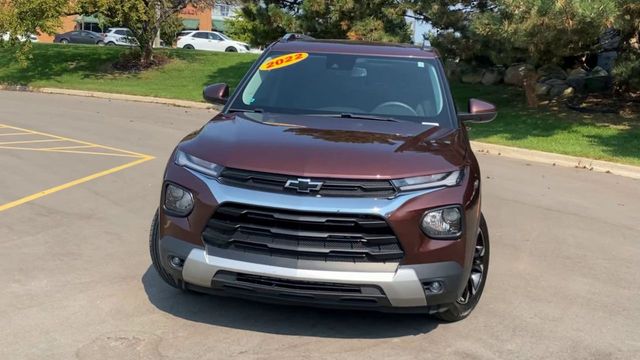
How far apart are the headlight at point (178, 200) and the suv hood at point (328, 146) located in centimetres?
23

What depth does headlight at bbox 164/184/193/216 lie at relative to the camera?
3.76 metres

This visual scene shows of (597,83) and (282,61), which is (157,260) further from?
(597,83)

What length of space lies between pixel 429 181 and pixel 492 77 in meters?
18.3

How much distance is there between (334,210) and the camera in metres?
3.48

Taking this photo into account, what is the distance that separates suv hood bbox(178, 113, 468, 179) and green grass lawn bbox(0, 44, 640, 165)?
26.3 ft

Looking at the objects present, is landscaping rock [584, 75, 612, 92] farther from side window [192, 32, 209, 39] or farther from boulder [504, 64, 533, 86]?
side window [192, 32, 209, 39]

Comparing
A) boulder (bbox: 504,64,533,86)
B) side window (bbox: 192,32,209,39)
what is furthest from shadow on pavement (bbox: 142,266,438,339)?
side window (bbox: 192,32,209,39)

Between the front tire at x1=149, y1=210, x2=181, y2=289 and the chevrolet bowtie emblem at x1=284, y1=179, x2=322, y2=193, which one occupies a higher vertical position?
the chevrolet bowtie emblem at x1=284, y1=179, x2=322, y2=193

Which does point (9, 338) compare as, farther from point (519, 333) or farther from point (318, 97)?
point (519, 333)

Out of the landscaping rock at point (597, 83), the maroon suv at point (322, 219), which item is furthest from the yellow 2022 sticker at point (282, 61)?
the landscaping rock at point (597, 83)

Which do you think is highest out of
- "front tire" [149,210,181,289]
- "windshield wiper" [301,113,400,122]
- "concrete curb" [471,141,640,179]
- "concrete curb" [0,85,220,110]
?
"windshield wiper" [301,113,400,122]

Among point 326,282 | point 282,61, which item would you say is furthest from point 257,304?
point 282,61

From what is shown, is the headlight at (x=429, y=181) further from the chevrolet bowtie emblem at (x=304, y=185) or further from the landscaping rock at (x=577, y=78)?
the landscaping rock at (x=577, y=78)

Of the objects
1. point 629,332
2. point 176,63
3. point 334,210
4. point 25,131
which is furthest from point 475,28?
point 176,63
